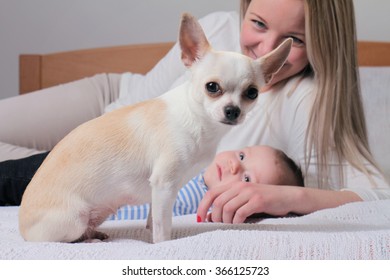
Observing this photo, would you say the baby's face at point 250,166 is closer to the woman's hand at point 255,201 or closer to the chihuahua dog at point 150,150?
the woman's hand at point 255,201

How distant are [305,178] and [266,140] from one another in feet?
0.68

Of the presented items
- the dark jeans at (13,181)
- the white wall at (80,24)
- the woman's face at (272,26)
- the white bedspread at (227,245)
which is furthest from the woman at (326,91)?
the white wall at (80,24)

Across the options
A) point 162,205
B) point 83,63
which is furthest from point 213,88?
point 83,63

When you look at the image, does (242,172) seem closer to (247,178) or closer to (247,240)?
(247,178)

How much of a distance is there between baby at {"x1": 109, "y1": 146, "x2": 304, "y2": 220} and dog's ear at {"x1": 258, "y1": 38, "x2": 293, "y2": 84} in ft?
1.57

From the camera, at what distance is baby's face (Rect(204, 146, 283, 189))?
1272 mm

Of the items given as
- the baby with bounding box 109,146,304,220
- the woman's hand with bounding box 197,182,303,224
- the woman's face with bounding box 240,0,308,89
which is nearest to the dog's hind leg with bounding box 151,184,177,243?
the woman's hand with bounding box 197,182,303,224

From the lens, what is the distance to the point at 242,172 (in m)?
1.30

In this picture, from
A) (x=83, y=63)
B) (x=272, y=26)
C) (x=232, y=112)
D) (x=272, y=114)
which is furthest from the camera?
(x=83, y=63)

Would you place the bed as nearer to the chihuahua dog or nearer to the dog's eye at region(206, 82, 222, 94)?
the chihuahua dog

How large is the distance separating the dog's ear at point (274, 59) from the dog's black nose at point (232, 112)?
0.29 feet

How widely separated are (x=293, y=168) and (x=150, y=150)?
676 millimetres
